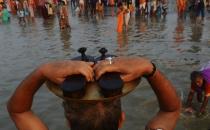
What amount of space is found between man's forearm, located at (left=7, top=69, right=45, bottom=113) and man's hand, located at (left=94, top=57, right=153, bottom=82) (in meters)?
0.25

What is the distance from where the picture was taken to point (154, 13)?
71.5 ft

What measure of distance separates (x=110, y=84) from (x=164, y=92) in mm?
427

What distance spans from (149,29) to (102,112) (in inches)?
585

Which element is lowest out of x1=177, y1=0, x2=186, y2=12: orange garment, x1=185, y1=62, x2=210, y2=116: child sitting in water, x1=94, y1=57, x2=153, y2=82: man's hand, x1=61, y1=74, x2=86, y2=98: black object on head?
x1=177, y1=0, x2=186, y2=12: orange garment

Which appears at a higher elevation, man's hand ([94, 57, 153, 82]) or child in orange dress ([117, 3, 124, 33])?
man's hand ([94, 57, 153, 82])

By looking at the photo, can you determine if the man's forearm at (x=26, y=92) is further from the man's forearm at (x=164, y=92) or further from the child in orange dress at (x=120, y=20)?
the child in orange dress at (x=120, y=20)

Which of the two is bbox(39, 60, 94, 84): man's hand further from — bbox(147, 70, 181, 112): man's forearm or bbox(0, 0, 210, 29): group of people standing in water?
bbox(0, 0, 210, 29): group of people standing in water

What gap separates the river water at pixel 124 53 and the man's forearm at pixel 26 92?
3585mm

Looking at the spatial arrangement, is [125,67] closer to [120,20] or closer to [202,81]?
[202,81]

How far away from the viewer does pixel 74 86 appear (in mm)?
1226

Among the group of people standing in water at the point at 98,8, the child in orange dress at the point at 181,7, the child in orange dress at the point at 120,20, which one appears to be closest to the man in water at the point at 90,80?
the child in orange dress at the point at 120,20

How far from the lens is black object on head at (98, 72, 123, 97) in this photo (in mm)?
1222

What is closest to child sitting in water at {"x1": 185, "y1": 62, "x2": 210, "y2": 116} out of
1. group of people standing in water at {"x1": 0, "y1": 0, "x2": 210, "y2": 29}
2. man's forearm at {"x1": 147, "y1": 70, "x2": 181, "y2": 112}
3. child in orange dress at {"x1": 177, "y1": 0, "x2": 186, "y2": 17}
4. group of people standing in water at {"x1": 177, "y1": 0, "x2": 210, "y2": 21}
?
man's forearm at {"x1": 147, "y1": 70, "x2": 181, "y2": 112}

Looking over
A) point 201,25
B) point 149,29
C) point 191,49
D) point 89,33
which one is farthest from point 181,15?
point 191,49
